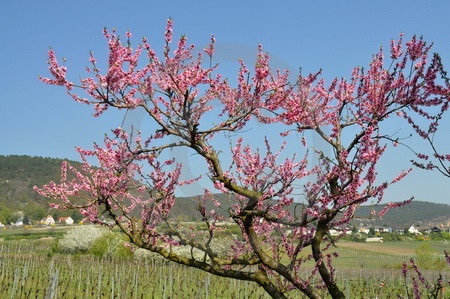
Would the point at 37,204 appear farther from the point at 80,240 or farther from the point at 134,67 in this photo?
the point at 134,67

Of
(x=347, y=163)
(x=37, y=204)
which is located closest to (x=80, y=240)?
(x=347, y=163)

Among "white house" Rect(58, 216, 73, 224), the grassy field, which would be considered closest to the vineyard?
the grassy field

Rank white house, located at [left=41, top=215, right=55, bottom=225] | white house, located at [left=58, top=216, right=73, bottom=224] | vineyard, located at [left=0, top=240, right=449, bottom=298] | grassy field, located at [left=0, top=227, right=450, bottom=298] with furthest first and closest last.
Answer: white house, located at [left=58, top=216, right=73, bottom=224] < white house, located at [left=41, top=215, right=55, bottom=225] < grassy field, located at [left=0, top=227, right=450, bottom=298] < vineyard, located at [left=0, top=240, right=449, bottom=298]

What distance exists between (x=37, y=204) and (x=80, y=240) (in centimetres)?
17982

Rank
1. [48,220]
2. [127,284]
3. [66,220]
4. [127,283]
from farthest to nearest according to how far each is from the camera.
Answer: [66,220]
[48,220]
[127,284]
[127,283]

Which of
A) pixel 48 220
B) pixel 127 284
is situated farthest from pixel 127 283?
pixel 48 220

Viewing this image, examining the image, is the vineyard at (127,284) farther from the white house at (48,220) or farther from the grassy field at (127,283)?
the white house at (48,220)

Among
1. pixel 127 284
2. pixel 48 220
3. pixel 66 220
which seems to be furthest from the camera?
pixel 66 220

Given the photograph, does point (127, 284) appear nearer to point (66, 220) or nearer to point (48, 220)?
point (48, 220)

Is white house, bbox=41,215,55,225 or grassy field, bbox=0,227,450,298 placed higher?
grassy field, bbox=0,227,450,298

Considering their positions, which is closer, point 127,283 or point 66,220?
point 127,283

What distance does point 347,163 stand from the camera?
517 cm

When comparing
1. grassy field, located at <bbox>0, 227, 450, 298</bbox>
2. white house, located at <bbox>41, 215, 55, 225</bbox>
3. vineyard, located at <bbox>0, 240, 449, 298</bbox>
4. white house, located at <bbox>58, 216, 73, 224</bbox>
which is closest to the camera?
vineyard, located at <bbox>0, 240, 449, 298</bbox>

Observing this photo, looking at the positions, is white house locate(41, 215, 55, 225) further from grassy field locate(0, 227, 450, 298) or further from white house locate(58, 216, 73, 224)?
grassy field locate(0, 227, 450, 298)
